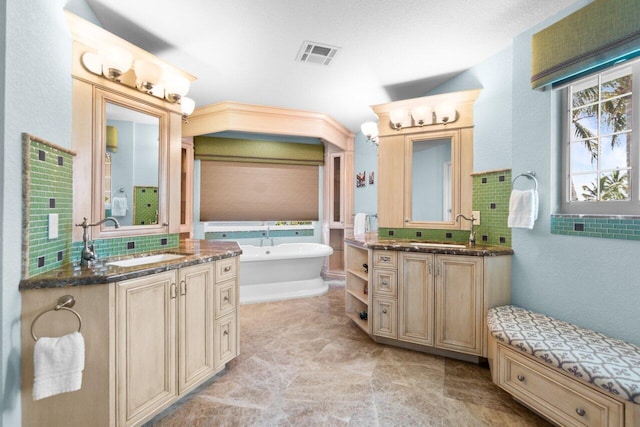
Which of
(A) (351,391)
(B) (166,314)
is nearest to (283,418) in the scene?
(A) (351,391)

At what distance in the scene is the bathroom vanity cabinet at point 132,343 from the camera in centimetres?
133

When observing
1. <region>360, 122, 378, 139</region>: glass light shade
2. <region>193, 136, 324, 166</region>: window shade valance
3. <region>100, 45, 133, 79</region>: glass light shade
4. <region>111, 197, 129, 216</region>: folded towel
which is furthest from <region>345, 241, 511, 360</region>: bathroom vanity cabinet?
<region>193, 136, 324, 166</region>: window shade valance

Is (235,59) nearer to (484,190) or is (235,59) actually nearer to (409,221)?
(409,221)

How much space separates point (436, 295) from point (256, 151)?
347 centimetres

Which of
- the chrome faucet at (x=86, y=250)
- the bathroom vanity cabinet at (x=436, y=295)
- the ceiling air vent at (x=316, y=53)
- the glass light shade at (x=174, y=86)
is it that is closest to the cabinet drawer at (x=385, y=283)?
the bathroom vanity cabinet at (x=436, y=295)

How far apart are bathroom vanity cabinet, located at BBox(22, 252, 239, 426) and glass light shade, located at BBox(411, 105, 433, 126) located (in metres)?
2.36

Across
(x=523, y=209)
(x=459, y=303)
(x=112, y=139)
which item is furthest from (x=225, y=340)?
(x=523, y=209)

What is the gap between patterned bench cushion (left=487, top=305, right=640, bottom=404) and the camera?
1.26m

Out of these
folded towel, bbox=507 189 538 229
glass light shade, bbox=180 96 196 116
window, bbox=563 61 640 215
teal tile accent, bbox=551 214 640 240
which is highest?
glass light shade, bbox=180 96 196 116

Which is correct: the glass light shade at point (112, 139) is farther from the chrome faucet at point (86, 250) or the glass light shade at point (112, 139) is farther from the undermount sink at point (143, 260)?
the undermount sink at point (143, 260)

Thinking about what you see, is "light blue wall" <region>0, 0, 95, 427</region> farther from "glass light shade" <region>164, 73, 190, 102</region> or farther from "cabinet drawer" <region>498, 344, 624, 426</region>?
"cabinet drawer" <region>498, 344, 624, 426</region>

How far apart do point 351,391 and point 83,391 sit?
1468mm

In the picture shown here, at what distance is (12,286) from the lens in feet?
4.06

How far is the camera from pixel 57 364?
1.23 meters
